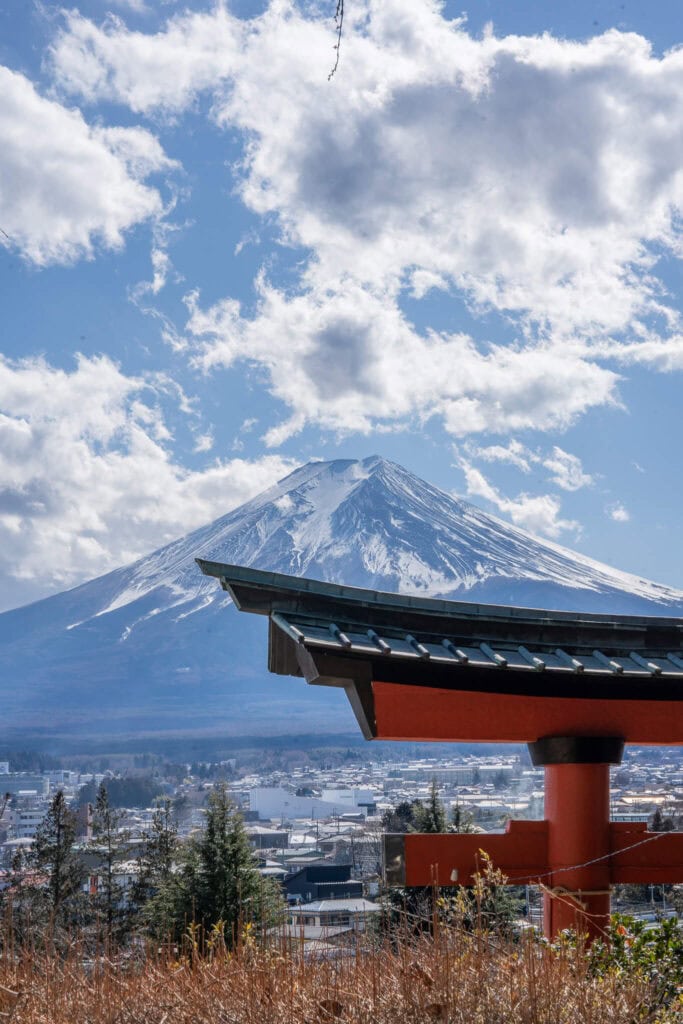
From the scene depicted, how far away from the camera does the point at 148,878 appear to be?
3316cm

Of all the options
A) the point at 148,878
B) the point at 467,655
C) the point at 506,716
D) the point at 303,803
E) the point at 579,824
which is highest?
the point at 467,655

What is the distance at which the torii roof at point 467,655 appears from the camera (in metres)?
6.04

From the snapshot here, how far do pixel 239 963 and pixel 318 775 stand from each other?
186 metres

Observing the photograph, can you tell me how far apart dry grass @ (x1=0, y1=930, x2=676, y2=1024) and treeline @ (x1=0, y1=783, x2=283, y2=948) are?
11.5 meters

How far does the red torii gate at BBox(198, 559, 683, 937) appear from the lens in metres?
6.35

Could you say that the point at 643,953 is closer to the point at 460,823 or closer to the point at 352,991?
the point at 352,991

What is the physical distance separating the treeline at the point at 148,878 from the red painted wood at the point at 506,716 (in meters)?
10.4

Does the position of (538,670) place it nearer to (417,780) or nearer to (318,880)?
(318,880)

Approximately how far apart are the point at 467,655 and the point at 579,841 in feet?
4.80

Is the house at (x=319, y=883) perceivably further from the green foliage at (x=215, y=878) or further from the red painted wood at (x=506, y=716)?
the red painted wood at (x=506, y=716)

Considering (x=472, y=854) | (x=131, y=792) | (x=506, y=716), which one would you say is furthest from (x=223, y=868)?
(x=131, y=792)

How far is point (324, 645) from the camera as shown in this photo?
18.4 feet

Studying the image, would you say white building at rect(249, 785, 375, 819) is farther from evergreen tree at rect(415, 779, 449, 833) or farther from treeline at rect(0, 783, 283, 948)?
evergreen tree at rect(415, 779, 449, 833)

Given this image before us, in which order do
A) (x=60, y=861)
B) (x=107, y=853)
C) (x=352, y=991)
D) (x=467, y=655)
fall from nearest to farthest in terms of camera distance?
1. (x=352, y=991)
2. (x=467, y=655)
3. (x=60, y=861)
4. (x=107, y=853)
